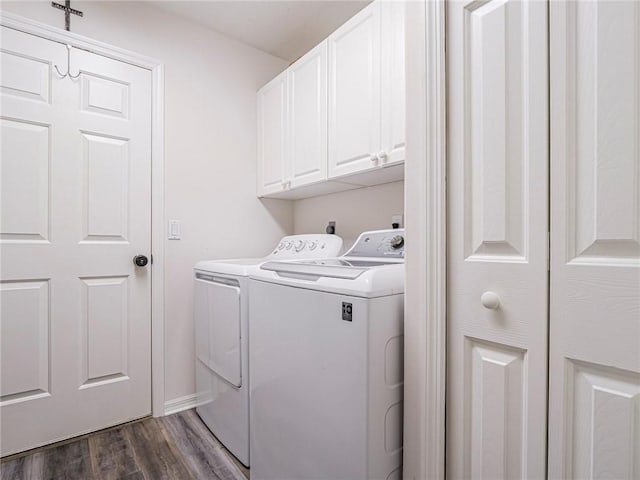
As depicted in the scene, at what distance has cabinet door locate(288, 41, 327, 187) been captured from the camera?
72.7 inches

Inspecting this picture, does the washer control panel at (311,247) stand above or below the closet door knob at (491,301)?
above

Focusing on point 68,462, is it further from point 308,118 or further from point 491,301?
point 308,118

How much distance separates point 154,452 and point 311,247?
52.2 inches

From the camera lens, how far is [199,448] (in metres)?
1.66

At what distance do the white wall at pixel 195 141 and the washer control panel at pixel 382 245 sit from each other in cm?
100

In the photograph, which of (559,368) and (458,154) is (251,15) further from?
(559,368)

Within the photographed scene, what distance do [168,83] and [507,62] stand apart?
76.5 inches

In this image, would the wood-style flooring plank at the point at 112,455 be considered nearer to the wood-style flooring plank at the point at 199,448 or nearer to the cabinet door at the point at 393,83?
the wood-style flooring plank at the point at 199,448

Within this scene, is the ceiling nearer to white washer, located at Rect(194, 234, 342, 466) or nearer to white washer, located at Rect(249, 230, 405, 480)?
white washer, located at Rect(194, 234, 342, 466)

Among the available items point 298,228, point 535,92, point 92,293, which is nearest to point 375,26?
point 535,92

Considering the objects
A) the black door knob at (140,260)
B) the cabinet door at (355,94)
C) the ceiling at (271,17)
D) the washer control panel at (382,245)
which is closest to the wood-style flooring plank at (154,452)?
the black door knob at (140,260)

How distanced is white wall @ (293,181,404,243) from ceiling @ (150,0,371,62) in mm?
1072

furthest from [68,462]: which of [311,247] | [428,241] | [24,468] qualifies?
[428,241]

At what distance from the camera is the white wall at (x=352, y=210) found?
1931mm
